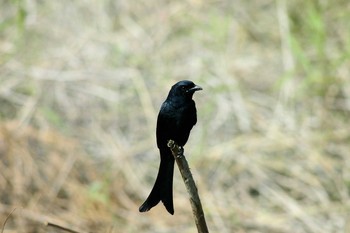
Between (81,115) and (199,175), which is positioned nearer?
(199,175)

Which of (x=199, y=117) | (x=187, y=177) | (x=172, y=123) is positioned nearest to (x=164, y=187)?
(x=187, y=177)

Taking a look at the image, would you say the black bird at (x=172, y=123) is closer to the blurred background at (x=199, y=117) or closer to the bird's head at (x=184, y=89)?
the bird's head at (x=184, y=89)

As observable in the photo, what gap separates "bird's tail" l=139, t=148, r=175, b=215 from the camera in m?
1.36

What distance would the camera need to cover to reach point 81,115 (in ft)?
16.5

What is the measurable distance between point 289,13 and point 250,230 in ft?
5.35

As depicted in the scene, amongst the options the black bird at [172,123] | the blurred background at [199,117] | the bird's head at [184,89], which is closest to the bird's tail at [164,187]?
the black bird at [172,123]

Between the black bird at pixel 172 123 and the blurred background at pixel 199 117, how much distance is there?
2.39 metres

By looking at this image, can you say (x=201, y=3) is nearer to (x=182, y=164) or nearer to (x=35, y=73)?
(x=35, y=73)

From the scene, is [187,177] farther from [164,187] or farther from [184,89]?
[184,89]

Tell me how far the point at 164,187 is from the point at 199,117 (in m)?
3.44

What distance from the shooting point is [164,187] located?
57.1 inches

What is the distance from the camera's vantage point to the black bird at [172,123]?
1487 millimetres

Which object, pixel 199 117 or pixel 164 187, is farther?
pixel 199 117

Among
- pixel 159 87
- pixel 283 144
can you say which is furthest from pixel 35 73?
pixel 283 144
